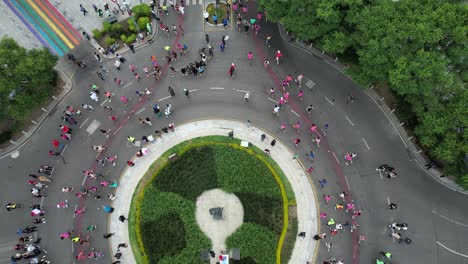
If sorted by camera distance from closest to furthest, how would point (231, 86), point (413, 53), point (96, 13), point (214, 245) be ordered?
point (413, 53) < point (214, 245) < point (231, 86) < point (96, 13)

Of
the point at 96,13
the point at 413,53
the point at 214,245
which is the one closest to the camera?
the point at 413,53

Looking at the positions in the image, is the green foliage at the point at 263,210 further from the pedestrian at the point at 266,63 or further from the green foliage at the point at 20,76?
the green foliage at the point at 20,76

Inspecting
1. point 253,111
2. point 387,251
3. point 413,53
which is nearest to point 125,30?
point 253,111

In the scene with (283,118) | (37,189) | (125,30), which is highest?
(125,30)

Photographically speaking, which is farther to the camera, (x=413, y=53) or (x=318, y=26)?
(x=318, y=26)

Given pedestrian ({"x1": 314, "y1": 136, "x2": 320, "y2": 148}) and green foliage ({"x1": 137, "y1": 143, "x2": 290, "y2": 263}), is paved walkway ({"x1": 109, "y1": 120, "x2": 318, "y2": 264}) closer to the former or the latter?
green foliage ({"x1": 137, "y1": 143, "x2": 290, "y2": 263})

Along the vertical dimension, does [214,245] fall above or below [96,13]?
below

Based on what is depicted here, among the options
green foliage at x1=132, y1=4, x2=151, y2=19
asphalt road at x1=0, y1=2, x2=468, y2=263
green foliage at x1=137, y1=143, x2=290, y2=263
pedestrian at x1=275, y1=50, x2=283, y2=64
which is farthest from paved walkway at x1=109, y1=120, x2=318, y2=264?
green foliage at x1=132, y1=4, x2=151, y2=19

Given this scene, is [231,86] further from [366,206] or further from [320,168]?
[366,206]
